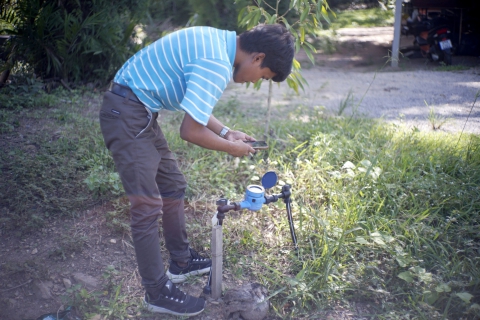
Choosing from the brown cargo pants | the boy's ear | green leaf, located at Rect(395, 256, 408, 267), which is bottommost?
green leaf, located at Rect(395, 256, 408, 267)

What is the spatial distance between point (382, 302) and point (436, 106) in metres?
3.66

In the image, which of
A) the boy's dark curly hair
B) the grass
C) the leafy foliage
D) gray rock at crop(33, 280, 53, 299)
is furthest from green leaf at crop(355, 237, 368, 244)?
the leafy foliage

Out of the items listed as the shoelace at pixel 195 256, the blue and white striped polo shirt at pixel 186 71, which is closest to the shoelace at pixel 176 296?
the shoelace at pixel 195 256

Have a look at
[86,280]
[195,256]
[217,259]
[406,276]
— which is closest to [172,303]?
[217,259]

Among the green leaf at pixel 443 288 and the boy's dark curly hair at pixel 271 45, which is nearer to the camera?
the boy's dark curly hair at pixel 271 45

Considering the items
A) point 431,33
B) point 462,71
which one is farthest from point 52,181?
point 431,33

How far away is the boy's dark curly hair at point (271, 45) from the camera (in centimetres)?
230

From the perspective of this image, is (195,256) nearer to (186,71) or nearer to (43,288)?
(43,288)

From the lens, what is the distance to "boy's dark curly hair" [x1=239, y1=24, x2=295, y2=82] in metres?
2.30

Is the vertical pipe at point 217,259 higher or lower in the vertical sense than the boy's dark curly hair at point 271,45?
lower

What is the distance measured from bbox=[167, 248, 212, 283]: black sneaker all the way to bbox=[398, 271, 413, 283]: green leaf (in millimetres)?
1191

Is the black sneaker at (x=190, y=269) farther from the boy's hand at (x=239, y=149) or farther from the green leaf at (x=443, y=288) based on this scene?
the green leaf at (x=443, y=288)

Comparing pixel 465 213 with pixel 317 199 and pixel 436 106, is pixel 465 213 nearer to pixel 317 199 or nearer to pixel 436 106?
pixel 317 199

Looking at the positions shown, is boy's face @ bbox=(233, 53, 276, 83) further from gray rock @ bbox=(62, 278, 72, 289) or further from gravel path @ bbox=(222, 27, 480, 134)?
gravel path @ bbox=(222, 27, 480, 134)
